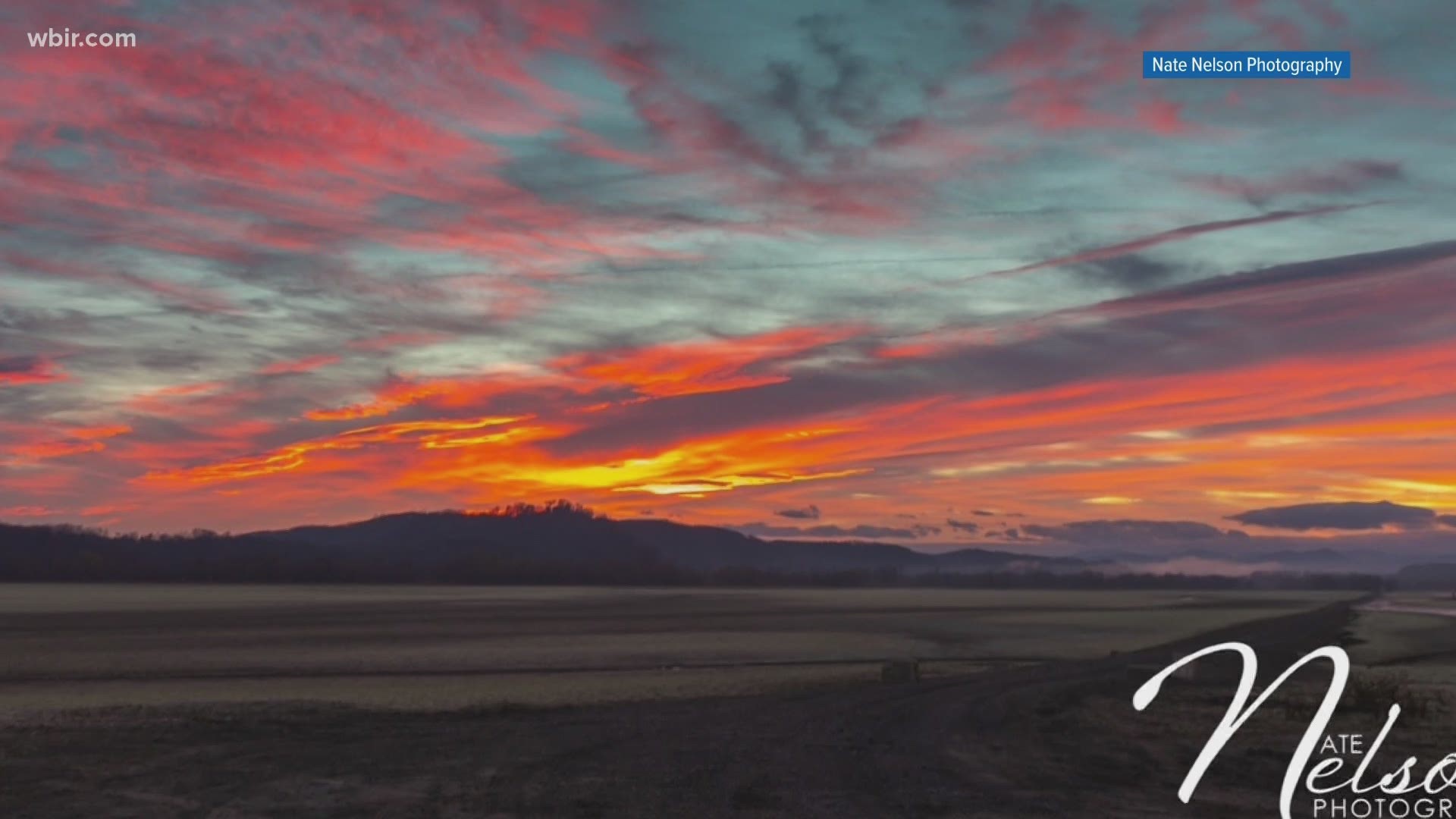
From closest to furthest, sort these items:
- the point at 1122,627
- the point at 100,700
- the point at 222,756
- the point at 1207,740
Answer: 1. the point at 222,756
2. the point at 1207,740
3. the point at 100,700
4. the point at 1122,627

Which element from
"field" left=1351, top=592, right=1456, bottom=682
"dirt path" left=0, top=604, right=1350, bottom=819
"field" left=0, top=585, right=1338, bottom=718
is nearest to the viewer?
"dirt path" left=0, top=604, right=1350, bottom=819

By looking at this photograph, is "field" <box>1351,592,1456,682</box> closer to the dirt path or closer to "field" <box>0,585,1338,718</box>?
"field" <box>0,585,1338,718</box>

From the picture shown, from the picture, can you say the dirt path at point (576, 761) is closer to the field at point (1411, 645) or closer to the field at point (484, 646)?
the field at point (484, 646)

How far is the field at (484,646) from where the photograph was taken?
39281mm

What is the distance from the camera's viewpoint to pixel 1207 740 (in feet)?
90.8

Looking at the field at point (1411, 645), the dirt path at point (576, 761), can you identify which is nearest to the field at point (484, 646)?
the dirt path at point (576, 761)

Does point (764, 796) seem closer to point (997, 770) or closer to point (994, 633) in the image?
point (997, 770)

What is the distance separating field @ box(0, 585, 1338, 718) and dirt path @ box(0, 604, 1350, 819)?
5.57m

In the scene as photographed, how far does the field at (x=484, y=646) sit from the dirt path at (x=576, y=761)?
5571 mm

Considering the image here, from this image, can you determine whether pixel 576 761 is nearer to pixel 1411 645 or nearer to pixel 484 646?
pixel 484 646

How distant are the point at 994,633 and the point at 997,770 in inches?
2223

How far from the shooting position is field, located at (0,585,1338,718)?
129 ft

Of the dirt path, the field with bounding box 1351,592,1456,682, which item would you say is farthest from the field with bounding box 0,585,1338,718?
the field with bounding box 1351,592,1456,682

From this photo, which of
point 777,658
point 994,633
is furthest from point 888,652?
point 994,633
